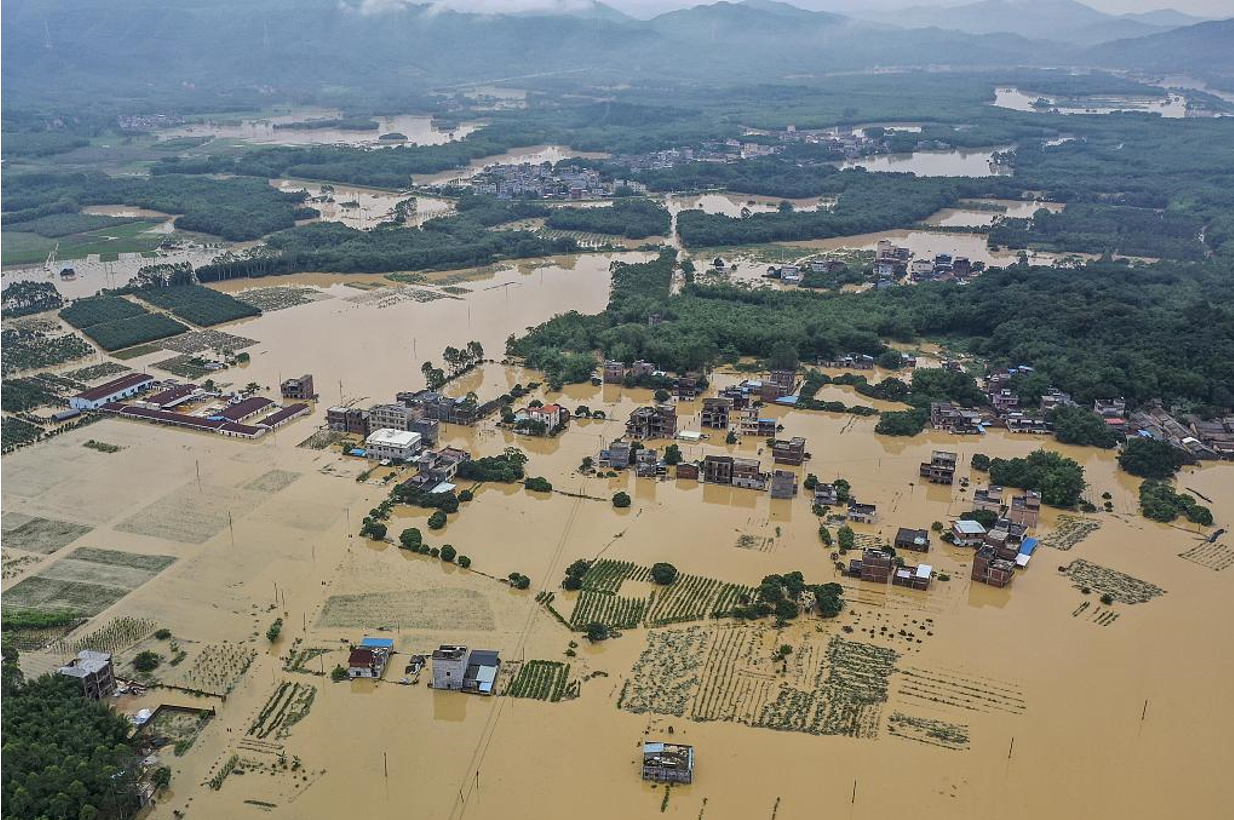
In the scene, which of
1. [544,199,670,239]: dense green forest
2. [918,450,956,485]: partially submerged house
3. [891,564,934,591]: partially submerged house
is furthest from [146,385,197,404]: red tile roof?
[544,199,670,239]: dense green forest

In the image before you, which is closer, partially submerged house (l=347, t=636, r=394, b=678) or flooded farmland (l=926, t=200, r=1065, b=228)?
partially submerged house (l=347, t=636, r=394, b=678)

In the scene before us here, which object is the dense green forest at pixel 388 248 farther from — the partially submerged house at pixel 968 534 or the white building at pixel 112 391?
the partially submerged house at pixel 968 534

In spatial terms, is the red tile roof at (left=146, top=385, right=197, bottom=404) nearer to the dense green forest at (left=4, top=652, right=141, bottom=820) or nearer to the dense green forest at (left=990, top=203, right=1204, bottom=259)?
the dense green forest at (left=4, top=652, right=141, bottom=820)

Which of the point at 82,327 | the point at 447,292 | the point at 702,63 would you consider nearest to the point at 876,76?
the point at 702,63

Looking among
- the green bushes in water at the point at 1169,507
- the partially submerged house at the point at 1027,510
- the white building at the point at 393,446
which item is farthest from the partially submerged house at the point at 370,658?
the green bushes in water at the point at 1169,507

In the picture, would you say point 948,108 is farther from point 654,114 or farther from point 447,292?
point 447,292

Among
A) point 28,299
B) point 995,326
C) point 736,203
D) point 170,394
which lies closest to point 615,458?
point 170,394
